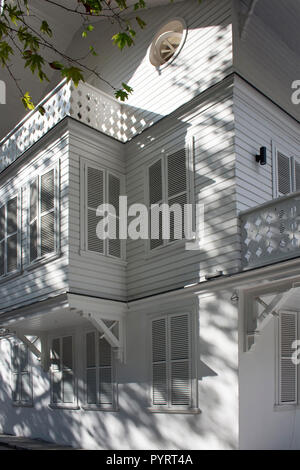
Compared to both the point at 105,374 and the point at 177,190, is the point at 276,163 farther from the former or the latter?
the point at 105,374

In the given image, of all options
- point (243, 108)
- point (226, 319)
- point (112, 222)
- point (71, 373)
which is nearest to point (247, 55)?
point (243, 108)

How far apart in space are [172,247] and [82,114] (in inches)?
136

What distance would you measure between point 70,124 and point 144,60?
2.44m

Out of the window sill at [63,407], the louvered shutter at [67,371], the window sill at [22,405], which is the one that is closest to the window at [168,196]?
the louvered shutter at [67,371]

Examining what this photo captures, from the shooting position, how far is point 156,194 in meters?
10.8

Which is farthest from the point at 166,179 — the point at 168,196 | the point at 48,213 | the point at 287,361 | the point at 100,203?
the point at 287,361

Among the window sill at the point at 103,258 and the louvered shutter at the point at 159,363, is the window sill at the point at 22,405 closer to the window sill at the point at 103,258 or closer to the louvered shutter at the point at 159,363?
the louvered shutter at the point at 159,363

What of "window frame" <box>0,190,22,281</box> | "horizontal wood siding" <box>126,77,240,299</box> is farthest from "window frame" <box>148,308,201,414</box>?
"window frame" <box>0,190,22,281</box>

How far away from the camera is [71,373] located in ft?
39.7

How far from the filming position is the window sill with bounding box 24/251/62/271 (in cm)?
1055

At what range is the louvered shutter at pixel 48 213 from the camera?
11.0 meters

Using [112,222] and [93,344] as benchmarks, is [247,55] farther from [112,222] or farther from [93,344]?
[93,344]

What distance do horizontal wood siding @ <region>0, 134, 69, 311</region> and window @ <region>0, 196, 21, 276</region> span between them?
0.27 metres

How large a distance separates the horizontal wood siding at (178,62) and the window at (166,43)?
0.44ft
